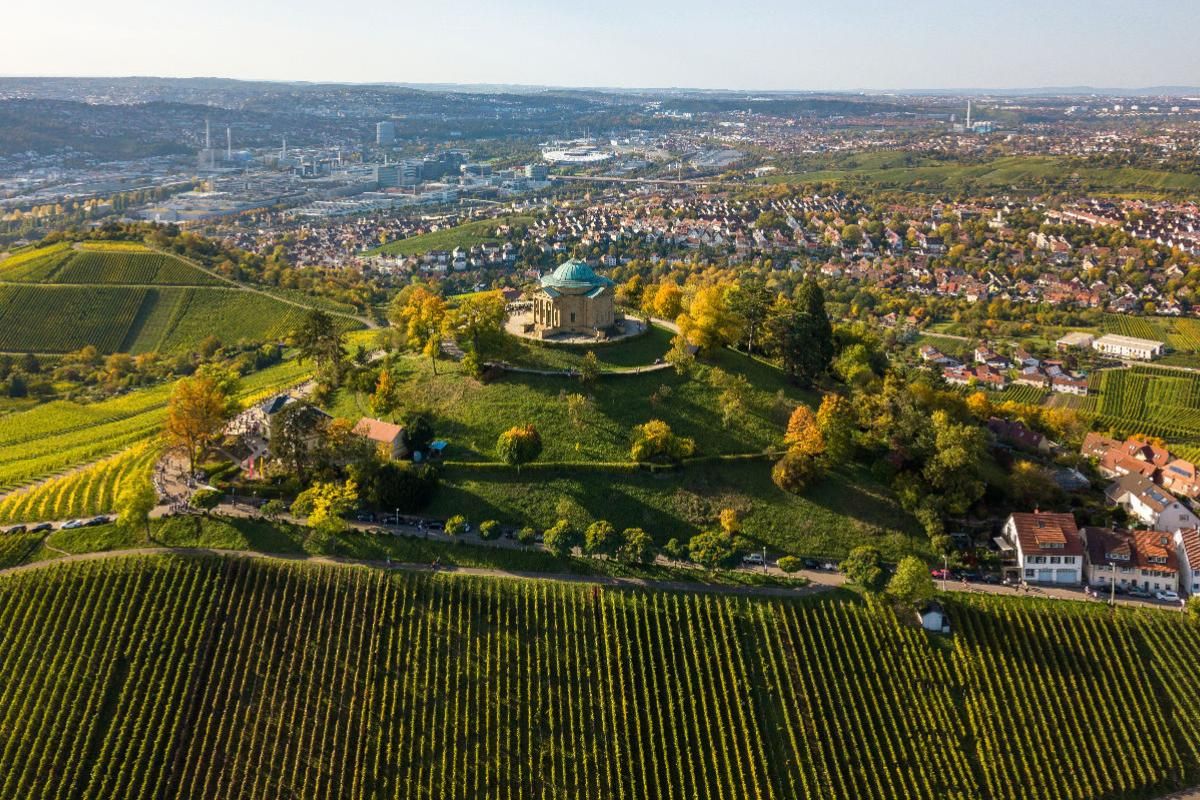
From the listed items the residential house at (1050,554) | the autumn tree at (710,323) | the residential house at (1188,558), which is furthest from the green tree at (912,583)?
the autumn tree at (710,323)

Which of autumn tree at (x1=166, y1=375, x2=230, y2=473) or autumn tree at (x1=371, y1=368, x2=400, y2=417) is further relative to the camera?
autumn tree at (x1=371, y1=368, x2=400, y2=417)

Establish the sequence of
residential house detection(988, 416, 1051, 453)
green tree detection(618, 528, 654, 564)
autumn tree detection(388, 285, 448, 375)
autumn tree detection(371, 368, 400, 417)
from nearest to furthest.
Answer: green tree detection(618, 528, 654, 564)
autumn tree detection(371, 368, 400, 417)
autumn tree detection(388, 285, 448, 375)
residential house detection(988, 416, 1051, 453)

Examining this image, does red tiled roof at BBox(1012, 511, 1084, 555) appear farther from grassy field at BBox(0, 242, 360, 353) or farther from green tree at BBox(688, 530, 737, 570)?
grassy field at BBox(0, 242, 360, 353)

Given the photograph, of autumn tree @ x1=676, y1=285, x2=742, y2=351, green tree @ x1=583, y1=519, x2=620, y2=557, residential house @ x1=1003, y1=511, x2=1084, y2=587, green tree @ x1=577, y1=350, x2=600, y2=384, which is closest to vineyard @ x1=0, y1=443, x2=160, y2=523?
green tree @ x1=583, y1=519, x2=620, y2=557

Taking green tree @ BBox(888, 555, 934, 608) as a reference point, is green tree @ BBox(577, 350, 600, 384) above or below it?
above

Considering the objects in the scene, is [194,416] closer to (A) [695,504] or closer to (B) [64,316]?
(A) [695,504]

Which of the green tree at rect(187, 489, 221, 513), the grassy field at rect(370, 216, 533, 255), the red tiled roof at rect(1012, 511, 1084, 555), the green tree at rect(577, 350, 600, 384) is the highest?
the grassy field at rect(370, 216, 533, 255)

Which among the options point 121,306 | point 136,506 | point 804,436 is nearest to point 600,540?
point 804,436
